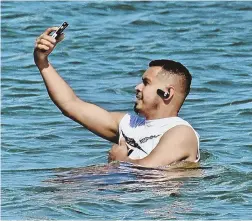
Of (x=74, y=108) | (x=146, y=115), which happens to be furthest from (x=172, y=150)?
(x=74, y=108)

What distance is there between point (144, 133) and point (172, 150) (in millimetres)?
388

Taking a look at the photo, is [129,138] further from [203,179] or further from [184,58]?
[184,58]

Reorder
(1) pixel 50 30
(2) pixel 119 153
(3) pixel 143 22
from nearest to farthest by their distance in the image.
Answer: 1. (1) pixel 50 30
2. (2) pixel 119 153
3. (3) pixel 143 22

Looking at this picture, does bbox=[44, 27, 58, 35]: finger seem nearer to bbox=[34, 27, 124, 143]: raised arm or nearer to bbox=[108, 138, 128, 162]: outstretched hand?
bbox=[34, 27, 124, 143]: raised arm

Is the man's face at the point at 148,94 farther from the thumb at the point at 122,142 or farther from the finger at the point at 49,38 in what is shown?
the finger at the point at 49,38

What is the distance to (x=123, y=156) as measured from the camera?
9.55 metres

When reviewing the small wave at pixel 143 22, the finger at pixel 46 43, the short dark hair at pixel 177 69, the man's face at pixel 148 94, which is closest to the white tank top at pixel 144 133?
the man's face at pixel 148 94

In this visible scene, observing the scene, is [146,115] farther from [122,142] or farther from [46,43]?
[46,43]

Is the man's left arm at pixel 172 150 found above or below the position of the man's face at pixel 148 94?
below

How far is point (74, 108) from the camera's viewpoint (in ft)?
32.1

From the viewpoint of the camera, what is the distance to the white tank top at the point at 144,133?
9594mm

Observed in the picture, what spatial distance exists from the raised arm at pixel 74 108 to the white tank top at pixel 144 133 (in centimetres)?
14

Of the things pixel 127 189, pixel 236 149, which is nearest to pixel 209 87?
pixel 236 149

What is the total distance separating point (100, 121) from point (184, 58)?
5.75 meters
